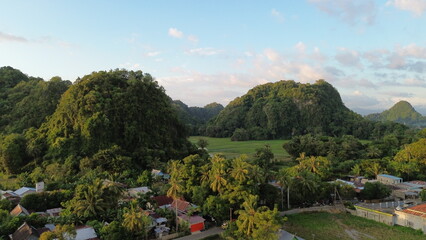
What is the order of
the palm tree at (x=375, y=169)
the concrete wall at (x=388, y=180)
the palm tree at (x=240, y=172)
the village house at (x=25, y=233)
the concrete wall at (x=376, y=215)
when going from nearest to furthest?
1. the village house at (x=25, y=233)
2. the palm tree at (x=240, y=172)
3. the concrete wall at (x=376, y=215)
4. the concrete wall at (x=388, y=180)
5. the palm tree at (x=375, y=169)

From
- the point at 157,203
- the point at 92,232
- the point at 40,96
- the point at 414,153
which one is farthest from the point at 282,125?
the point at 92,232

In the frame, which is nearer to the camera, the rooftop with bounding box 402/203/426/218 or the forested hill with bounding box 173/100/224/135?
the rooftop with bounding box 402/203/426/218

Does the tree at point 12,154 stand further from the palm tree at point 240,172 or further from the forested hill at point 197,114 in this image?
the forested hill at point 197,114

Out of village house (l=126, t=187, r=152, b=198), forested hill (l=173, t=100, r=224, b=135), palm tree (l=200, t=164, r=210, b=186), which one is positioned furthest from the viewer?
forested hill (l=173, t=100, r=224, b=135)

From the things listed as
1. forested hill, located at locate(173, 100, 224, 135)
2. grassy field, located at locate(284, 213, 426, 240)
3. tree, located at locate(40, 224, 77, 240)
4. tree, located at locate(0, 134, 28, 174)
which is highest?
forested hill, located at locate(173, 100, 224, 135)

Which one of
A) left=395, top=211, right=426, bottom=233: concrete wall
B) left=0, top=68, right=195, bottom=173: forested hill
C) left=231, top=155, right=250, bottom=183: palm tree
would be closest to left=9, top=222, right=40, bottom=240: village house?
left=231, top=155, right=250, bottom=183: palm tree

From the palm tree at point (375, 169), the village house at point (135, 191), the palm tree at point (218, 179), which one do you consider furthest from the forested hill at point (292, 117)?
the palm tree at point (218, 179)

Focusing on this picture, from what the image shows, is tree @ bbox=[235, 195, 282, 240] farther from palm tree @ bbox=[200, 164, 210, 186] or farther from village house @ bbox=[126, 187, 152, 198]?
village house @ bbox=[126, 187, 152, 198]
